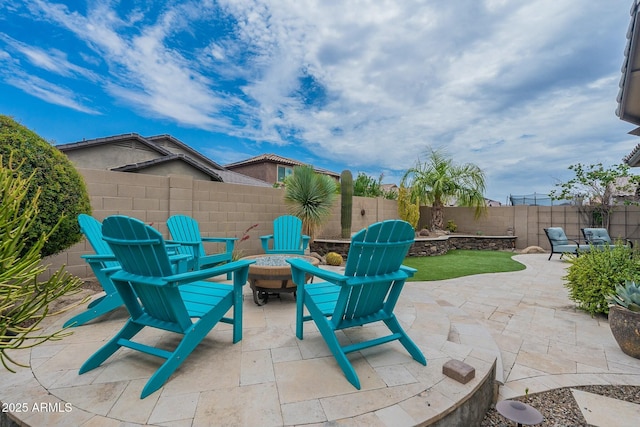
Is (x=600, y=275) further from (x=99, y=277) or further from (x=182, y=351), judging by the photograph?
Answer: (x=99, y=277)

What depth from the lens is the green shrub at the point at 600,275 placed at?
3.13 metres

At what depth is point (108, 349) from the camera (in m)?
1.79

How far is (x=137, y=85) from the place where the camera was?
786 cm

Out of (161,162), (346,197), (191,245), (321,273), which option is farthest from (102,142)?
(321,273)

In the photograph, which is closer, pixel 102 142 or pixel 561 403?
pixel 561 403

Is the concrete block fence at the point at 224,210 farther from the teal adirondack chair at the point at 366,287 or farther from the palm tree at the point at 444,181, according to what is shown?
the teal adirondack chair at the point at 366,287

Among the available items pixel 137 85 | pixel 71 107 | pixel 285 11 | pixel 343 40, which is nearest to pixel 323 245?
pixel 343 40

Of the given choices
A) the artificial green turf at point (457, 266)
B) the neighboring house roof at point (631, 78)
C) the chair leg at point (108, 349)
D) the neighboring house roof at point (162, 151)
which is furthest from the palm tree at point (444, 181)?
the chair leg at point (108, 349)

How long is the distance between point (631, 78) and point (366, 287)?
12.6 feet

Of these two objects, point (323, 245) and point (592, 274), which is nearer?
point (592, 274)

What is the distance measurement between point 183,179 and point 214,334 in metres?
3.57

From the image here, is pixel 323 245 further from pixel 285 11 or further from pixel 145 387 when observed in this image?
pixel 145 387

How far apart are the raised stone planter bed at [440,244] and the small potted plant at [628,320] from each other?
176 inches

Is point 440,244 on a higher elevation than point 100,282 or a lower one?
lower
